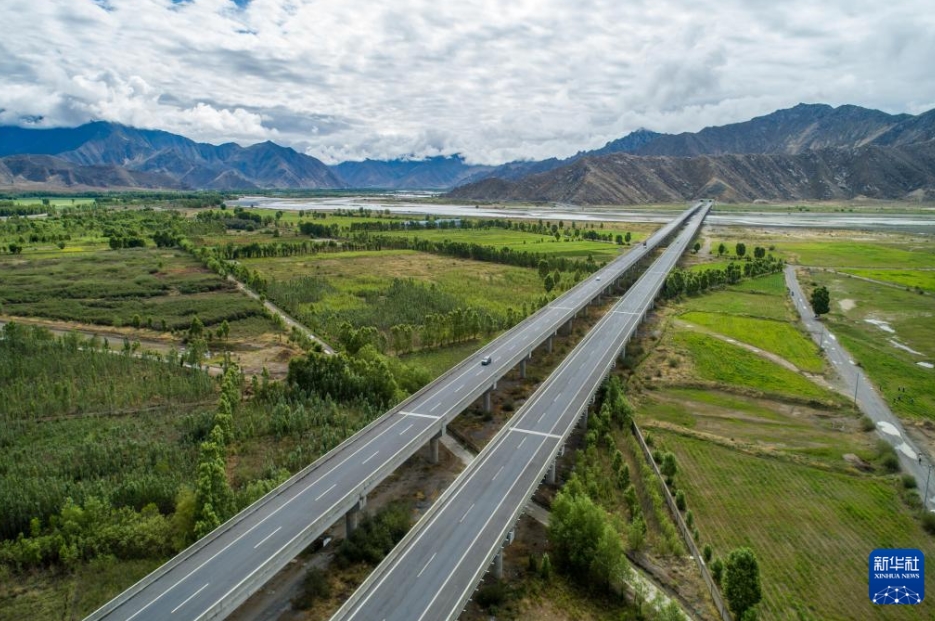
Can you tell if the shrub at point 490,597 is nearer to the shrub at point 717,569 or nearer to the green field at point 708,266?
the shrub at point 717,569

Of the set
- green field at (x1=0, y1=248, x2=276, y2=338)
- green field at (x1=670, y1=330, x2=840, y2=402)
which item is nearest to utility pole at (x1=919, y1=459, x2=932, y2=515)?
green field at (x1=670, y1=330, x2=840, y2=402)

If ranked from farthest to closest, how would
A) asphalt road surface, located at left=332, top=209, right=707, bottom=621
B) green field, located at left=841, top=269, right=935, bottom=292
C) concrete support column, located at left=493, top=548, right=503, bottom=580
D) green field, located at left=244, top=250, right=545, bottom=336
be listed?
green field, located at left=841, top=269, right=935, bottom=292 → green field, located at left=244, top=250, right=545, bottom=336 → concrete support column, located at left=493, top=548, right=503, bottom=580 → asphalt road surface, located at left=332, top=209, right=707, bottom=621

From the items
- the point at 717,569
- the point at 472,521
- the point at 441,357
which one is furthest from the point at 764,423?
the point at 441,357

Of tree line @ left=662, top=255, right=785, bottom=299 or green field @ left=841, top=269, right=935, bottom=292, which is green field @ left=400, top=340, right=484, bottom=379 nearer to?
tree line @ left=662, top=255, right=785, bottom=299

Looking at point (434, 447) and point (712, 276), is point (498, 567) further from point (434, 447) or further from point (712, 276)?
point (712, 276)

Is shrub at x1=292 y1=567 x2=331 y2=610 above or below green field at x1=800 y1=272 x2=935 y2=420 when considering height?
below

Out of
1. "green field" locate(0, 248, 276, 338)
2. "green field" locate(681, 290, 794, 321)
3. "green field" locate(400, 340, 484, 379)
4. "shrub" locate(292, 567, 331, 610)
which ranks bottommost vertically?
"shrub" locate(292, 567, 331, 610)

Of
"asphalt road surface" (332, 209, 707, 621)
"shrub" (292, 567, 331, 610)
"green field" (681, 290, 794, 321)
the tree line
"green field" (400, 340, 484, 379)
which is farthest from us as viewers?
the tree line
